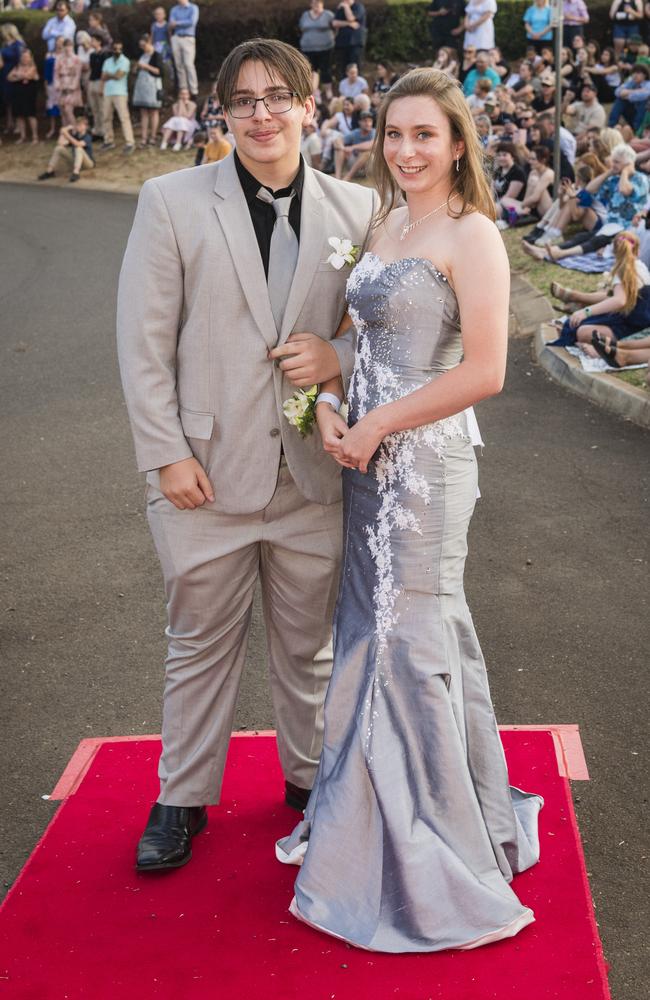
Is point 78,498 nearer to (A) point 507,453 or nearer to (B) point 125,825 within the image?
(A) point 507,453

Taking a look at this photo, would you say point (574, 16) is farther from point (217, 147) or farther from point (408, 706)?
point (408, 706)

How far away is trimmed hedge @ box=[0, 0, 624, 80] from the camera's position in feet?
80.4

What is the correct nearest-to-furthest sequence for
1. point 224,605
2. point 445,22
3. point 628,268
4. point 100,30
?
point 224,605 → point 628,268 → point 445,22 → point 100,30

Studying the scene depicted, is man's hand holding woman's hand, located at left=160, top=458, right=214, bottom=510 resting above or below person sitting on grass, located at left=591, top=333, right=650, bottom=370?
above

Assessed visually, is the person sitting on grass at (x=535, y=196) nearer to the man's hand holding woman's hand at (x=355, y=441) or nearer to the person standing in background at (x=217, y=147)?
the person standing in background at (x=217, y=147)

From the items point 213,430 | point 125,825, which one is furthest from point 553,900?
point 213,430

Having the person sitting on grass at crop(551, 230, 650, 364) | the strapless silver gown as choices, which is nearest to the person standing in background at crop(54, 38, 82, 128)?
the person sitting on grass at crop(551, 230, 650, 364)

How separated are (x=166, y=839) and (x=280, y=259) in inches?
73.9

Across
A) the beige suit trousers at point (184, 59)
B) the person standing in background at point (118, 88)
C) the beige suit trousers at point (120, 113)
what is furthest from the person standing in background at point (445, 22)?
the beige suit trousers at point (120, 113)

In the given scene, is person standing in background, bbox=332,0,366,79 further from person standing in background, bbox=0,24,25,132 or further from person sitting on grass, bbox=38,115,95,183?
person standing in background, bbox=0,24,25,132

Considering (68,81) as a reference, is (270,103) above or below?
above

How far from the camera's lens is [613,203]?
12.7 metres

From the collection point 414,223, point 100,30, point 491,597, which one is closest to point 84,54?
point 100,30

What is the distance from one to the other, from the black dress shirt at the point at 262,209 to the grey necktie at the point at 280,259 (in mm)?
24
